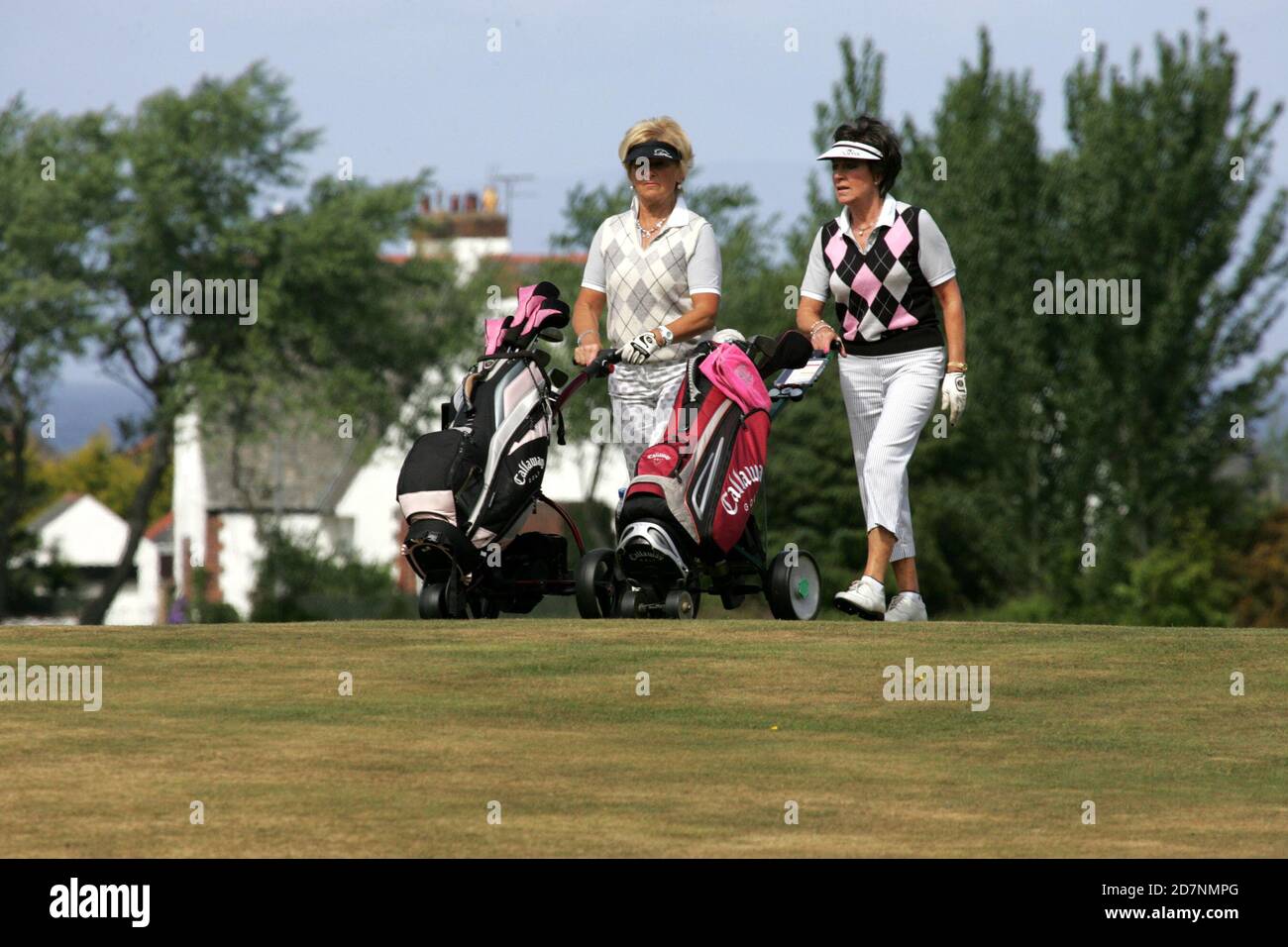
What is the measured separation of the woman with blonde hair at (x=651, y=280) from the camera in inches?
449

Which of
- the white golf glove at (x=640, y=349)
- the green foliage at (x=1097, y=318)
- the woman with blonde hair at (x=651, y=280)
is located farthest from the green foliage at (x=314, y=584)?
the white golf glove at (x=640, y=349)

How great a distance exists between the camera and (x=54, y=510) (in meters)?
119

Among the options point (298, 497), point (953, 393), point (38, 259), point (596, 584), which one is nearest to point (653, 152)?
point (953, 393)

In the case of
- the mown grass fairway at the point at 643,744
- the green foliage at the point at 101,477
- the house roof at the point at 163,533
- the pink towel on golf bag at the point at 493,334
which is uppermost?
the green foliage at the point at 101,477

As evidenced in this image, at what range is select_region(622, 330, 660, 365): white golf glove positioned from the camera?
437 inches

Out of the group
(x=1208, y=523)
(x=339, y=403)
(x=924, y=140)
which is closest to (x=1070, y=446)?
(x=1208, y=523)

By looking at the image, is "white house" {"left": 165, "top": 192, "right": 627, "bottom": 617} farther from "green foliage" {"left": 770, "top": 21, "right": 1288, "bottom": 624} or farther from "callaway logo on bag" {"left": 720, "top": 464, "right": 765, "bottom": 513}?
"callaway logo on bag" {"left": 720, "top": 464, "right": 765, "bottom": 513}

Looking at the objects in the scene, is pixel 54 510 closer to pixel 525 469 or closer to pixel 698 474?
pixel 525 469

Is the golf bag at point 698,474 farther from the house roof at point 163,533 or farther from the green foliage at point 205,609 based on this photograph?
the house roof at point 163,533

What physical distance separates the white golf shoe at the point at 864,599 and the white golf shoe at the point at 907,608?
35 cm

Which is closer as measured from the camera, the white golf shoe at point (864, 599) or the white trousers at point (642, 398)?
the white golf shoe at point (864, 599)

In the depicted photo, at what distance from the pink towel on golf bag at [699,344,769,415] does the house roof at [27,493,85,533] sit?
106 m

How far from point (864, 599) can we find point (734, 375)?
130 centimetres
